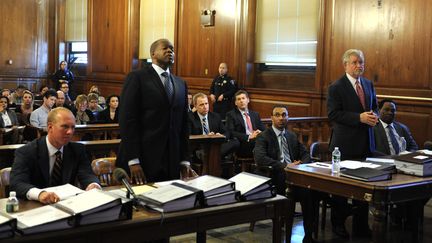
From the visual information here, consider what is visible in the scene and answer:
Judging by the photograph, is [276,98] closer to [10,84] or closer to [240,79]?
[240,79]

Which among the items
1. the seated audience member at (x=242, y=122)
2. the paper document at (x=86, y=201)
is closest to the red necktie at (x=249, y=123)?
the seated audience member at (x=242, y=122)

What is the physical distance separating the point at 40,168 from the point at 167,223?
823 millimetres

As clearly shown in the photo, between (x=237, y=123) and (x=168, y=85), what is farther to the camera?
(x=237, y=123)

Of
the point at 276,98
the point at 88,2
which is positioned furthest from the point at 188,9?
the point at 88,2

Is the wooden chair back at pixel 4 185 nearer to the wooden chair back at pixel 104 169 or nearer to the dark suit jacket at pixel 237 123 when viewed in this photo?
the wooden chair back at pixel 104 169

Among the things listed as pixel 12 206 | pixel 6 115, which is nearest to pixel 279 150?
pixel 12 206

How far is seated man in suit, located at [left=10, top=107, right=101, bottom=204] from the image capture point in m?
2.90

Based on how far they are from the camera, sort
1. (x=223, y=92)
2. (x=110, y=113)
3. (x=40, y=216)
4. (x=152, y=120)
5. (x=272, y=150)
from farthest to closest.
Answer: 1. (x=223, y=92)
2. (x=110, y=113)
3. (x=272, y=150)
4. (x=152, y=120)
5. (x=40, y=216)

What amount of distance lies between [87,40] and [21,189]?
1388 cm

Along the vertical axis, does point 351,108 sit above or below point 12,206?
above

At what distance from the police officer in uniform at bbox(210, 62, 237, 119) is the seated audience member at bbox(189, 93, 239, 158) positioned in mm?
3899

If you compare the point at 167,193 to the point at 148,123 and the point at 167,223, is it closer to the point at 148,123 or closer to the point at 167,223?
the point at 167,223

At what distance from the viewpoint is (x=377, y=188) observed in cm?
361

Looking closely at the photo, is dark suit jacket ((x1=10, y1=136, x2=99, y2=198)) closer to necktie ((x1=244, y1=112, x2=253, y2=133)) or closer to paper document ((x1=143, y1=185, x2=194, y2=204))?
paper document ((x1=143, y1=185, x2=194, y2=204))
